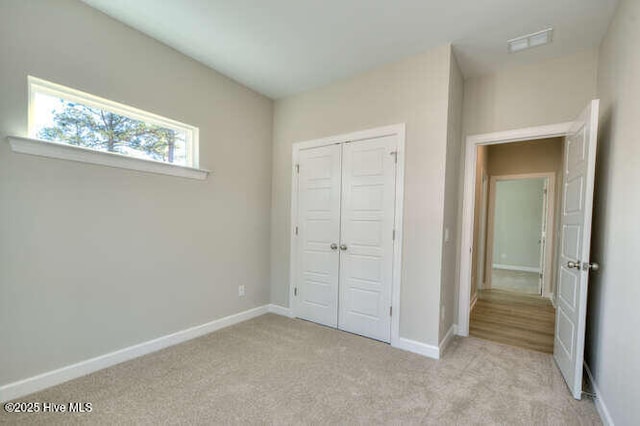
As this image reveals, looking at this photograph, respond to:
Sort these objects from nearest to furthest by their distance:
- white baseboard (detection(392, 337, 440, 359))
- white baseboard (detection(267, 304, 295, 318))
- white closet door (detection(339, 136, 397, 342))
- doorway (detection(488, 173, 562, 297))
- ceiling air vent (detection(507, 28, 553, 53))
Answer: ceiling air vent (detection(507, 28, 553, 53))
white baseboard (detection(392, 337, 440, 359))
white closet door (detection(339, 136, 397, 342))
white baseboard (detection(267, 304, 295, 318))
doorway (detection(488, 173, 562, 297))

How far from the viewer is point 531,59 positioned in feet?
8.87

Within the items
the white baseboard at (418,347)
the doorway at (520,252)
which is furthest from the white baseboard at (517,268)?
the white baseboard at (418,347)

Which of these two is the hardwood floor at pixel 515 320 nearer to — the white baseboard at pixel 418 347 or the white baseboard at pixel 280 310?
the white baseboard at pixel 418 347

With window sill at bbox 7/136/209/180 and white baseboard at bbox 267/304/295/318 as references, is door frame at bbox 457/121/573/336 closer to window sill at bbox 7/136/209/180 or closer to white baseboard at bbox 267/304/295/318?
white baseboard at bbox 267/304/295/318

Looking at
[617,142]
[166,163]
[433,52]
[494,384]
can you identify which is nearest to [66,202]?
[166,163]

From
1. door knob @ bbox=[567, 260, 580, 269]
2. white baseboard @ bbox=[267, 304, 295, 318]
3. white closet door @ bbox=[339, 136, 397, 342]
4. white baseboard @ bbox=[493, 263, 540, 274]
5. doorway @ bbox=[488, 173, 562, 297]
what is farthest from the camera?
white baseboard @ bbox=[493, 263, 540, 274]

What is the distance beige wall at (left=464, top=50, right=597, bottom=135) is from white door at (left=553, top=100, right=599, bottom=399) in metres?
0.39

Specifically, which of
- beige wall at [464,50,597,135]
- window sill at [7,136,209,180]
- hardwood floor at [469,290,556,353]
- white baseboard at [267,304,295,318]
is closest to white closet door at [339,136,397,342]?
white baseboard at [267,304,295,318]

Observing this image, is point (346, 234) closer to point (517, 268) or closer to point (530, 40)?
point (530, 40)

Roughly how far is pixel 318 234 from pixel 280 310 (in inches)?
45.1

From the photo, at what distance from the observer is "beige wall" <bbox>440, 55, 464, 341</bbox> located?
2646mm

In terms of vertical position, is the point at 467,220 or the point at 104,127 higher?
the point at 104,127

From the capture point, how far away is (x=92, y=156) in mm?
2172

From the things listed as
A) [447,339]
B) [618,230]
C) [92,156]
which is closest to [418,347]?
[447,339]
